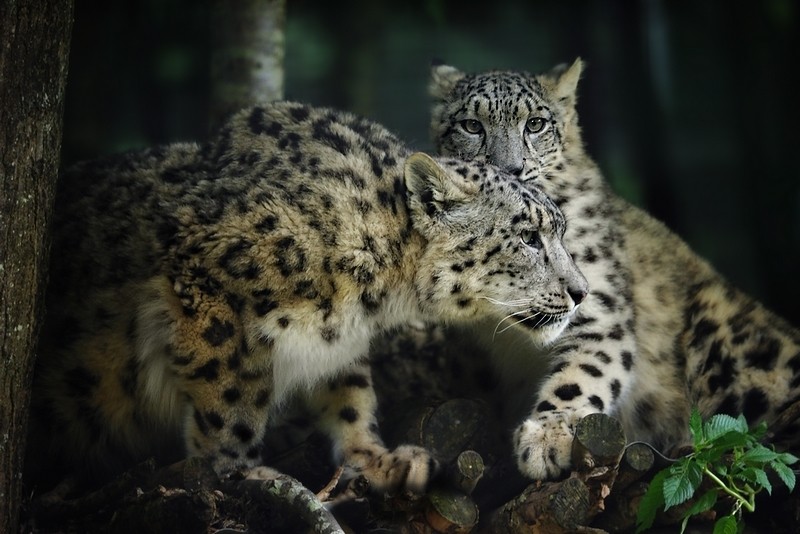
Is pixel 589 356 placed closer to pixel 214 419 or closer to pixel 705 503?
pixel 705 503

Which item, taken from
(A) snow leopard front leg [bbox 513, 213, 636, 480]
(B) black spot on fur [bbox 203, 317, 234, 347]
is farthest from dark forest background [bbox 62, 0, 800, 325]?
(B) black spot on fur [bbox 203, 317, 234, 347]

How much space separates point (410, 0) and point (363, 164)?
520 cm

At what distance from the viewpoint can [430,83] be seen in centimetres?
712

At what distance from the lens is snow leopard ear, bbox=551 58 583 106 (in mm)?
6664

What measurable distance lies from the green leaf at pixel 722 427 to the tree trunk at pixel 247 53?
3.78m

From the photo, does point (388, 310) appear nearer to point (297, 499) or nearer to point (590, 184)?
point (297, 499)

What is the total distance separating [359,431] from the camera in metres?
5.53

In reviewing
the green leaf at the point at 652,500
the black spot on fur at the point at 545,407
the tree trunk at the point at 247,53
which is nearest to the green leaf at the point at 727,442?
the green leaf at the point at 652,500

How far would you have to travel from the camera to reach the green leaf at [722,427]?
4586 mm

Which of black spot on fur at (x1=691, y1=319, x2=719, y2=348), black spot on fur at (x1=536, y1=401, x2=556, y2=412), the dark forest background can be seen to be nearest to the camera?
black spot on fur at (x1=536, y1=401, x2=556, y2=412)

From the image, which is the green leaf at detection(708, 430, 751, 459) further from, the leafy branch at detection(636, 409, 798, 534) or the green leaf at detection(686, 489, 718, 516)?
the green leaf at detection(686, 489, 718, 516)

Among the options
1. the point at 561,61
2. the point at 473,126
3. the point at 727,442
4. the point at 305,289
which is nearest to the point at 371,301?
the point at 305,289

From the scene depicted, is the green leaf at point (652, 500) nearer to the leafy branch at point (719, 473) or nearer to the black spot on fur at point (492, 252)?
the leafy branch at point (719, 473)

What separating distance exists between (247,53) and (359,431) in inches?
115
